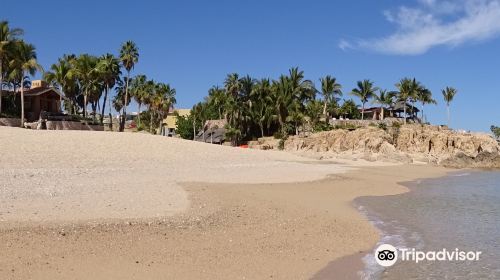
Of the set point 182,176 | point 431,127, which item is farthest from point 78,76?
point 431,127

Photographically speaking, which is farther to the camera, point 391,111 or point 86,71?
point 391,111

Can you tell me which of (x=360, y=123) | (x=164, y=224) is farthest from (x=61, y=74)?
(x=164, y=224)

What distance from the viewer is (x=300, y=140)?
69.7m

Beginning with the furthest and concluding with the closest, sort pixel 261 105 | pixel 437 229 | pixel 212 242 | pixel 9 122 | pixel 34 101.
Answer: pixel 261 105 < pixel 34 101 < pixel 9 122 < pixel 437 229 < pixel 212 242

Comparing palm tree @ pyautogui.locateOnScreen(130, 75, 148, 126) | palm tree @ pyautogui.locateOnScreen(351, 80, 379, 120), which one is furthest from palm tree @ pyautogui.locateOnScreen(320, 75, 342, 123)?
palm tree @ pyautogui.locateOnScreen(130, 75, 148, 126)

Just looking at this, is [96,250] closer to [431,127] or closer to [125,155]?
[125,155]

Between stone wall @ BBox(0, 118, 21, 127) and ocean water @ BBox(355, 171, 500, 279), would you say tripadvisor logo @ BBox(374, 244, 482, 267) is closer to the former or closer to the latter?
ocean water @ BBox(355, 171, 500, 279)

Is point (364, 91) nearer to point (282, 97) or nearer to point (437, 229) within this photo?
point (282, 97)

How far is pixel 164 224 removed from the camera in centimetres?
1134

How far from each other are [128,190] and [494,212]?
14.1 m

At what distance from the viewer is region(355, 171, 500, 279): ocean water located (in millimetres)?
9297

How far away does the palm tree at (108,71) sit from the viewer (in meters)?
65.7

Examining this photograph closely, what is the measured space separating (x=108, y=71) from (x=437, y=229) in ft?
197

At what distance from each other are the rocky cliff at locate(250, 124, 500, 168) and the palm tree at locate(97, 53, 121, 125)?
26.5 metres
